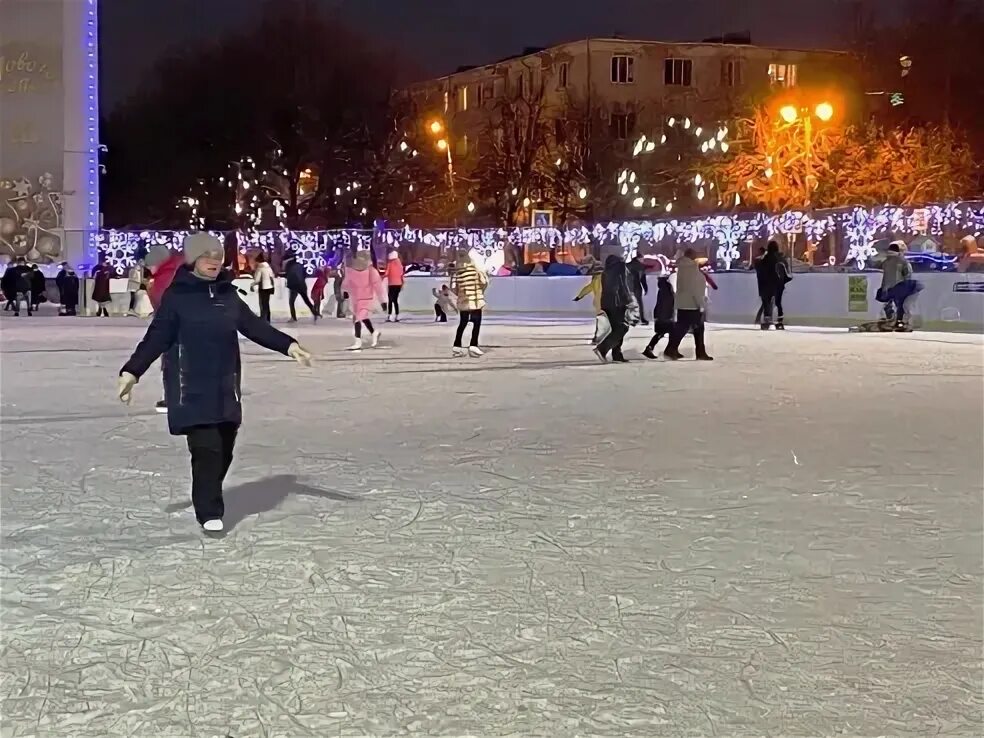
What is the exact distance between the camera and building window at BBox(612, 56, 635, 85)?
5669 centimetres

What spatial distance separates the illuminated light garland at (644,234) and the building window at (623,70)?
91.0 ft

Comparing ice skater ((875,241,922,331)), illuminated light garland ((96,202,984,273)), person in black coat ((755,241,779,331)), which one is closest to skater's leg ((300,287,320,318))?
illuminated light garland ((96,202,984,273))

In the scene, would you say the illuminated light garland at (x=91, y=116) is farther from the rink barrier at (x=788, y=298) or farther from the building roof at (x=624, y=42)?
the building roof at (x=624, y=42)

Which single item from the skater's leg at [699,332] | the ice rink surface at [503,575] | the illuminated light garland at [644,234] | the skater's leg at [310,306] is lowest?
the ice rink surface at [503,575]

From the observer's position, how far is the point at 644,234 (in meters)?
26.8

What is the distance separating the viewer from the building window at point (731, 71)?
5812cm

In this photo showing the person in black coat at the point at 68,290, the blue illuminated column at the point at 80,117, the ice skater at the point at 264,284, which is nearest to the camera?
the ice skater at the point at 264,284

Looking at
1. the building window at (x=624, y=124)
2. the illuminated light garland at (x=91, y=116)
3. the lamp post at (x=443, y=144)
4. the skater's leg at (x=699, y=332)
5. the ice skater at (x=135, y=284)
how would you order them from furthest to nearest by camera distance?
the building window at (x=624, y=124) → the lamp post at (x=443, y=144) → the illuminated light garland at (x=91, y=116) → the ice skater at (x=135, y=284) → the skater's leg at (x=699, y=332)

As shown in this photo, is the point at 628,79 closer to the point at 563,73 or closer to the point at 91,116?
the point at 563,73

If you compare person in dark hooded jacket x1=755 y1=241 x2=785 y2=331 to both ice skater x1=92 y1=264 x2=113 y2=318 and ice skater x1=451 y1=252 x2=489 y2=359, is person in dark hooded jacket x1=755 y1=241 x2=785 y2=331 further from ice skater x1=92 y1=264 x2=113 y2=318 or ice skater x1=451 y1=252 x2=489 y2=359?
ice skater x1=92 y1=264 x2=113 y2=318

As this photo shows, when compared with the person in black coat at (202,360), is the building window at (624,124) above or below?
above

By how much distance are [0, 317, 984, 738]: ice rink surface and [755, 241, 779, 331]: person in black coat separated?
34.3 feet

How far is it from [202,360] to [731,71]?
56.5 m

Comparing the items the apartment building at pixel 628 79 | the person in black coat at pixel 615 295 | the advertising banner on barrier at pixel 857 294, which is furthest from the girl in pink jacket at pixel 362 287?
the apartment building at pixel 628 79
